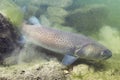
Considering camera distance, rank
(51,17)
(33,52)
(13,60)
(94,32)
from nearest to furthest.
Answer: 1. (13,60)
2. (33,52)
3. (94,32)
4. (51,17)

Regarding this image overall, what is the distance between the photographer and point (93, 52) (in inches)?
194

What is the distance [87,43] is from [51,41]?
762 millimetres

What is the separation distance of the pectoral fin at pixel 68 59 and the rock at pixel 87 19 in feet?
7.56


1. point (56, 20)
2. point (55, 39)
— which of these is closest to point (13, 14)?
point (55, 39)

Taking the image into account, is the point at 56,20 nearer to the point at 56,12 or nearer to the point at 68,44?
the point at 56,12

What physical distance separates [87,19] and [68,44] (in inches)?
114

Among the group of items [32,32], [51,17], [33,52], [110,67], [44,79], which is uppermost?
[51,17]

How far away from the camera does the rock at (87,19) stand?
7.46 m

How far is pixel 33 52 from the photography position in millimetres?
5254

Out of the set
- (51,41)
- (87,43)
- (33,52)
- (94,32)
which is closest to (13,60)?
(33,52)

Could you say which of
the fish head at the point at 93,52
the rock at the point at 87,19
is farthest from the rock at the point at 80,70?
the rock at the point at 87,19

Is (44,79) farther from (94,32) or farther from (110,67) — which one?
(94,32)

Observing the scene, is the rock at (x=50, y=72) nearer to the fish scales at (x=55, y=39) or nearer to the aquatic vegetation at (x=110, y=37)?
the fish scales at (x=55, y=39)

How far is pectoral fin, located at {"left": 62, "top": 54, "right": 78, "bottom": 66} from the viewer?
15.8 ft
